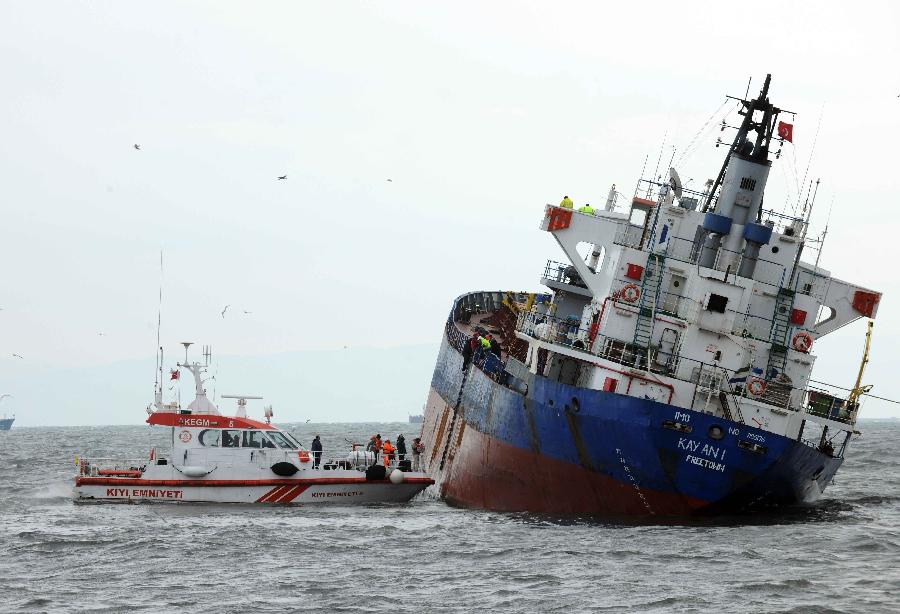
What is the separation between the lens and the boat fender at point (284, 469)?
1336 inches

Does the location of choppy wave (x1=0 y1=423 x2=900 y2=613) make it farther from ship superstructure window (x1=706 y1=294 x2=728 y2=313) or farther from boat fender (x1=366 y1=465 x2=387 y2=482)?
ship superstructure window (x1=706 y1=294 x2=728 y2=313)

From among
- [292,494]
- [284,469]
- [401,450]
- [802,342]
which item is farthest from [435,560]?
[401,450]

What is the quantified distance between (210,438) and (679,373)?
1282 cm

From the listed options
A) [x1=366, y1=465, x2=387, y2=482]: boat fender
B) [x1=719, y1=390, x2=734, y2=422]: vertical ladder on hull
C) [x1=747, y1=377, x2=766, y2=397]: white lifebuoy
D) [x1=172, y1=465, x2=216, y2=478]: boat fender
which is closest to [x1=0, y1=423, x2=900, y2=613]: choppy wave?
[x1=172, y1=465, x2=216, y2=478]: boat fender

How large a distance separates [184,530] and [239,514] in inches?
114

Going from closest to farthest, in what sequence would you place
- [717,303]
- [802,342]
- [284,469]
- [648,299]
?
[717,303], [802,342], [648,299], [284,469]

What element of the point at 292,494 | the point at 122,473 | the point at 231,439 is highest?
the point at 231,439

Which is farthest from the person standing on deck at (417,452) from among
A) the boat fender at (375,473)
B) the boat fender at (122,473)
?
the boat fender at (122,473)

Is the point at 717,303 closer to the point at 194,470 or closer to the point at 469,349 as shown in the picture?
the point at 469,349

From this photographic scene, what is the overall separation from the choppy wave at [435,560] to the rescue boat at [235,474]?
67 cm

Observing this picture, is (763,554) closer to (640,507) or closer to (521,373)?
(640,507)

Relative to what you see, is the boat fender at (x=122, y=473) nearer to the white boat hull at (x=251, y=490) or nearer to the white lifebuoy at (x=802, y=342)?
the white boat hull at (x=251, y=490)

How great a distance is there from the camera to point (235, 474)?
112 feet

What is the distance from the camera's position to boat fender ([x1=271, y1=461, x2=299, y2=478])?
33.9 m
